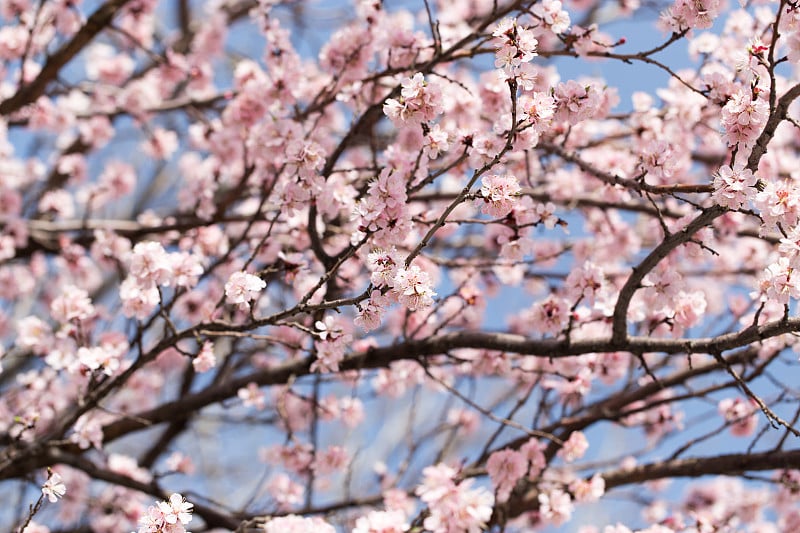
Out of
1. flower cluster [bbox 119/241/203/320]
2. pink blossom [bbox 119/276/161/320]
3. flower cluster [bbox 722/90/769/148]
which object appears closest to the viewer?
flower cluster [bbox 722/90/769/148]

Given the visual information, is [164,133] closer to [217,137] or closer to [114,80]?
[114,80]

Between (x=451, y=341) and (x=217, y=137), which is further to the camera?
(x=217, y=137)

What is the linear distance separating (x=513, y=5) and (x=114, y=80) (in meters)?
3.78

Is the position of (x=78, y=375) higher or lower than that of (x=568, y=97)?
lower

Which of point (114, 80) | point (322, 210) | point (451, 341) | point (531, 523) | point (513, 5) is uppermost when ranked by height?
point (114, 80)

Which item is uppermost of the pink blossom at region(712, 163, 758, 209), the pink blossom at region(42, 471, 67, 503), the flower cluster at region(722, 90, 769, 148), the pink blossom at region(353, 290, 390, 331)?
the flower cluster at region(722, 90, 769, 148)

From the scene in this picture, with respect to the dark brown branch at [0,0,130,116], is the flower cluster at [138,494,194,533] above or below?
below

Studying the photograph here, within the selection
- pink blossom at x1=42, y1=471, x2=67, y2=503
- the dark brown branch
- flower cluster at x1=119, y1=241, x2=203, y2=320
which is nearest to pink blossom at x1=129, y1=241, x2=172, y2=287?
flower cluster at x1=119, y1=241, x2=203, y2=320

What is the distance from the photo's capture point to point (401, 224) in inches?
90.3

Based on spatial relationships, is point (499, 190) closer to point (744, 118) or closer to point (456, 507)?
point (744, 118)

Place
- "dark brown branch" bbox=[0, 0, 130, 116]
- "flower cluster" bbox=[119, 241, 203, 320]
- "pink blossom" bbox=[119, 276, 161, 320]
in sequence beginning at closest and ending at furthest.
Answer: "flower cluster" bbox=[119, 241, 203, 320]
"pink blossom" bbox=[119, 276, 161, 320]
"dark brown branch" bbox=[0, 0, 130, 116]

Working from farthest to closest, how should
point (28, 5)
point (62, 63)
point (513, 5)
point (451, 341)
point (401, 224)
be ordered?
1. point (28, 5)
2. point (62, 63)
3. point (451, 341)
4. point (513, 5)
5. point (401, 224)

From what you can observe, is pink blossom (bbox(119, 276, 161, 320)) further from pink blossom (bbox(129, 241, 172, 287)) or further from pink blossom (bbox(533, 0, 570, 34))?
pink blossom (bbox(533, 0, 570, 34))

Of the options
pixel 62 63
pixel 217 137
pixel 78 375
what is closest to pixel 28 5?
pixel 62 63
